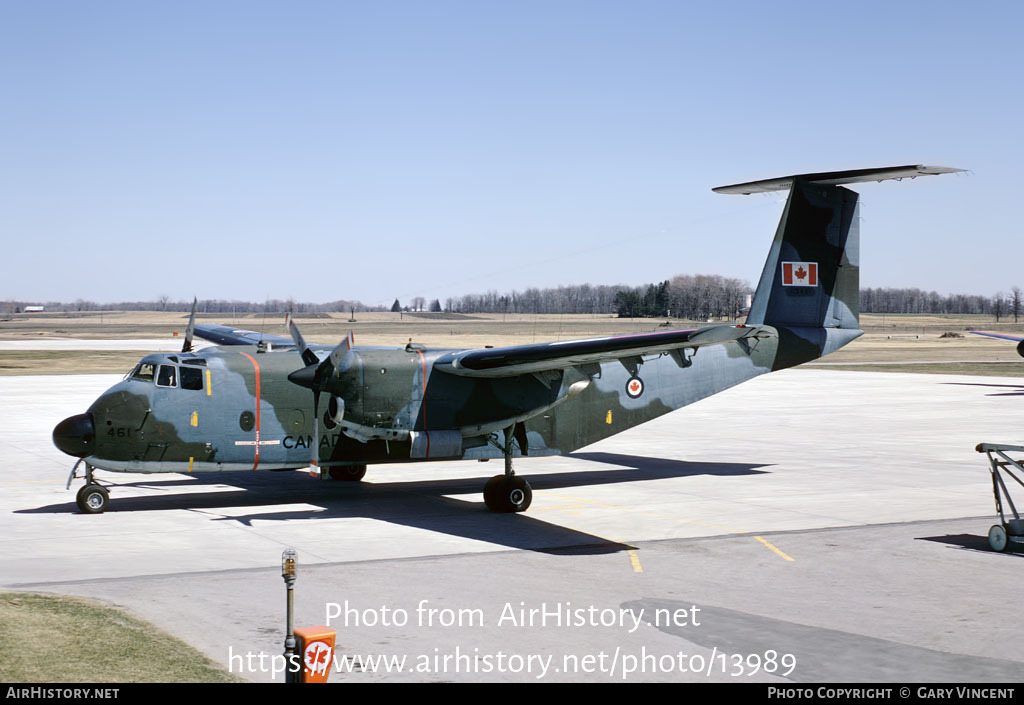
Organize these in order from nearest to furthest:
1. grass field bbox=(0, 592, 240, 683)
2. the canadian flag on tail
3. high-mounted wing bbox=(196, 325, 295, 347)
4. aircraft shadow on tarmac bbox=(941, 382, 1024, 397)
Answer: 1. grass field bbox=(0, 592, 240, 683)
2. the canadian flag on tail
3. high-mounted wing bbox=(196, 325, 295, 347)
4. aircraft shadow on tarmac bbox=(941, 382, 1024, 397)

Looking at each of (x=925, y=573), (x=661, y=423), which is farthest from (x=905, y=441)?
(x=925, y=573)

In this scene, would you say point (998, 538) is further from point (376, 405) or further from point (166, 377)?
point (166, 377)

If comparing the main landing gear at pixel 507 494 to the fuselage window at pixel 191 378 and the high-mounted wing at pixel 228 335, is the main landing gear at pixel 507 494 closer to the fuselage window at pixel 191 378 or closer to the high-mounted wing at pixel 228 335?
the fuselage window at pixel 191 378

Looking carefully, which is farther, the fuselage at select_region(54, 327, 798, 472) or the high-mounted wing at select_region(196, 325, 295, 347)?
the high-mounted wing at select_region(196, 325, 295, 347)

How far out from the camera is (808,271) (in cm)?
2575

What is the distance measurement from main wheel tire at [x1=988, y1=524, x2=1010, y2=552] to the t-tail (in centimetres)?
874

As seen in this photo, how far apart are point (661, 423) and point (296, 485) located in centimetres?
1792

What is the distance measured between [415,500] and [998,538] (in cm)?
1192

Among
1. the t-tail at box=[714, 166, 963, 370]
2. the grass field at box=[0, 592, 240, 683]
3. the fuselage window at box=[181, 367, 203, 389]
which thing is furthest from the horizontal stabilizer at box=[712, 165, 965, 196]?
the grass field at box=[0, 592, 240, 683]

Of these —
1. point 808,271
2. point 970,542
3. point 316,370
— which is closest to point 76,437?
point 316,370

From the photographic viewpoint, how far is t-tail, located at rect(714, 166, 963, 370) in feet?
83.6

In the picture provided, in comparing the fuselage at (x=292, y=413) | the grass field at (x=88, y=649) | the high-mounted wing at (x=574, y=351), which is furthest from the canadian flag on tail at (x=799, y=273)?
the grass field at (x=88, y=649)

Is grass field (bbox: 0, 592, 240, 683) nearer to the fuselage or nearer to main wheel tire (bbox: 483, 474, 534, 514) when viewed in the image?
the fuselage

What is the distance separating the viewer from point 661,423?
3903cm
